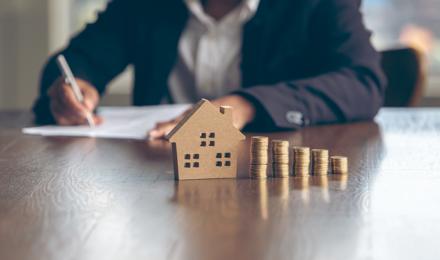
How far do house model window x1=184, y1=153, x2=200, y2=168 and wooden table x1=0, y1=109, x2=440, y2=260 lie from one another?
24 mm

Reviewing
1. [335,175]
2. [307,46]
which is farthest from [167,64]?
[335,175]

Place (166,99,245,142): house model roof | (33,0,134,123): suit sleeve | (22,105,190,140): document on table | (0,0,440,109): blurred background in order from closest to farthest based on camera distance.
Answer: (166,99,245,142): house model roof → (22,105,190,140): document on table → (33,0,134,123): suit sleeve → (0,0,440,109): blurred background

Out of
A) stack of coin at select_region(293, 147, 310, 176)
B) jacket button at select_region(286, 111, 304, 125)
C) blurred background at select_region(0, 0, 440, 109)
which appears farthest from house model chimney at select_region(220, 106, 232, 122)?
blurred background at select_region(0, 0, 440, 109)

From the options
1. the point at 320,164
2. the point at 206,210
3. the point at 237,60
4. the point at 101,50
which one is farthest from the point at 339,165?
the point at 101,50

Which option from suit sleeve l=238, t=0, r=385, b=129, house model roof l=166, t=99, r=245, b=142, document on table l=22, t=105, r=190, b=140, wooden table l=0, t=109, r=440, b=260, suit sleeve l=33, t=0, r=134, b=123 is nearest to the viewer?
wooden table l=0, t=109, r=440, b=260

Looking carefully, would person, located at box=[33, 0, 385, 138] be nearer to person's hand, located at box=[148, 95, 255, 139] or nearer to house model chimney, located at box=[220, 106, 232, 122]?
person's hand, located at box=[148, 95, 255, 139]

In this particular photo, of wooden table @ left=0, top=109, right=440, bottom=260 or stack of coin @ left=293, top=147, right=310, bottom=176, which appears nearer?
wooden table @ left=0, top=109, right=440, bottom=260

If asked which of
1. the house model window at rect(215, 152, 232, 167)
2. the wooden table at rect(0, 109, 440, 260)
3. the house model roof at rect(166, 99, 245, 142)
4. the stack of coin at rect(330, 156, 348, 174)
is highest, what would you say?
the house model roof at rect(166, 99, 245, 142)

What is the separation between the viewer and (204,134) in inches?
37.5

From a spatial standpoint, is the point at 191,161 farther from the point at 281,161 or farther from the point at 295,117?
the point at 295,117

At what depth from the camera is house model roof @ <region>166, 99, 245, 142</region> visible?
942mm

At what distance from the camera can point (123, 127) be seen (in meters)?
1.55

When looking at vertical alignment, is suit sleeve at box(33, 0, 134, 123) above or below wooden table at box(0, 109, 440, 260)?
above

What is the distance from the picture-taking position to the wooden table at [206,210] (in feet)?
2.05
